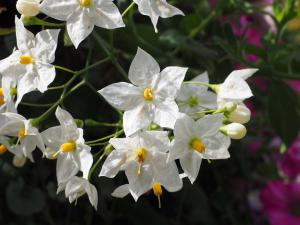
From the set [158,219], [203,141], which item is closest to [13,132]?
[203,141]

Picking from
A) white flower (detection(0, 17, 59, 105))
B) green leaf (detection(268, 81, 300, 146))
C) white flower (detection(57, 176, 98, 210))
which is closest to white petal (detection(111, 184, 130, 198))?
white flower (detection(57, 176, 98, 210))

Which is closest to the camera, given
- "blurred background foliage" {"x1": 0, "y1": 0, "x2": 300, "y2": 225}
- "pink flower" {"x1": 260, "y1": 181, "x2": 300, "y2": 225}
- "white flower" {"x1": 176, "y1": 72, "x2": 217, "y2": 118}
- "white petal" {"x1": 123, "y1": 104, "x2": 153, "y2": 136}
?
"white petal" {"x1": 123, "y1": 104, "x2": 153, "y2": 136}

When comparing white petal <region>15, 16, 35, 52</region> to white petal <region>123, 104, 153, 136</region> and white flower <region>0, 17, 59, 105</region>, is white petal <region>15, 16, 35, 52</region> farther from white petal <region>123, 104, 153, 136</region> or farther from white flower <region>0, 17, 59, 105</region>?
white petal <region>123, 104, 153, 136</region>

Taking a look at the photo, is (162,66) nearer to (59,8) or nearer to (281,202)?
(59,8)

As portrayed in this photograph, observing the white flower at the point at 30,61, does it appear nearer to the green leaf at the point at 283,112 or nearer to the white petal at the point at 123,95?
the white petal at the point at 123,95

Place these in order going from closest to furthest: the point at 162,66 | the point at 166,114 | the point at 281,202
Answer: the point at 166,114
the point at 162,66
the point at 281,202

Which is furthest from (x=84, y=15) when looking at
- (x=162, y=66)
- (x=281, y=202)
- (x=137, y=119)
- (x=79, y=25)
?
(x=281, y=202)

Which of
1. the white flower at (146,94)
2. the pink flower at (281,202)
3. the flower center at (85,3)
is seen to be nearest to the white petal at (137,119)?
the white flower at (146,94)
